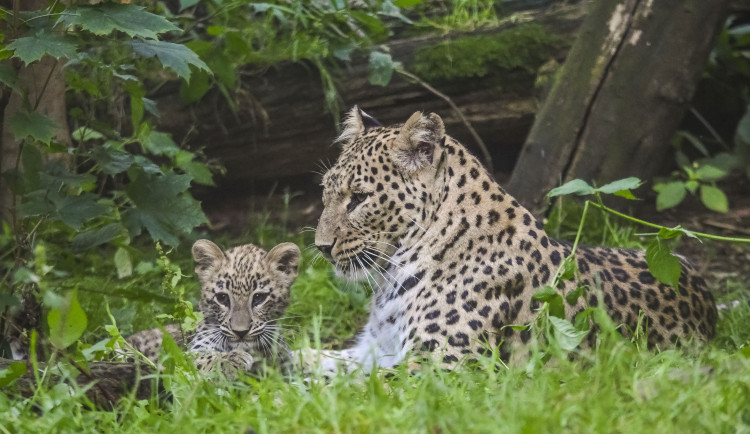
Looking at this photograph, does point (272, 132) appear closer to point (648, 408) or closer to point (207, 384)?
point (207, 384)

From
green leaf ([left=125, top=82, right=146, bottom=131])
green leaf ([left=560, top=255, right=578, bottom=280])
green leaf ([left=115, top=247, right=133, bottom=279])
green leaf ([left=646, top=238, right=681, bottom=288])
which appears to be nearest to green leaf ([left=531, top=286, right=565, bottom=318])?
green leaf ([left=560, top=255, right=578, bottom=280])

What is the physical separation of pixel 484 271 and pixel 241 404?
1.94m

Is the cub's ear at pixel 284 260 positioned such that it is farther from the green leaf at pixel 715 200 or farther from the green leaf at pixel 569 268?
the green leaf at pixel 715 200

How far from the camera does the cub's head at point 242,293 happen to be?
6.34 meters

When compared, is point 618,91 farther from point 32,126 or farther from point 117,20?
point 32,126

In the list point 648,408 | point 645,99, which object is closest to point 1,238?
point 648,408

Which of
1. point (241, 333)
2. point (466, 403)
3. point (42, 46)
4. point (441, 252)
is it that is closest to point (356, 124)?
point (441, 252)

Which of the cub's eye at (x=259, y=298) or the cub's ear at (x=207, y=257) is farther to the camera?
the cub's ear at (x=207, y=257)

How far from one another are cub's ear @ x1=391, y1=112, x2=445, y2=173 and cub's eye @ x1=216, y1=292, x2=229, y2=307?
1.45 metres

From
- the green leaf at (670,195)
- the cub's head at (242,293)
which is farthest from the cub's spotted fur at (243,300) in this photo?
the green leaf at (670,195)

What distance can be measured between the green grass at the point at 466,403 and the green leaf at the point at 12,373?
10 cm

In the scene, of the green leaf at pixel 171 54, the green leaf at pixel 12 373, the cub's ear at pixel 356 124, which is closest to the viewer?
the green leaf at pixel 12 373

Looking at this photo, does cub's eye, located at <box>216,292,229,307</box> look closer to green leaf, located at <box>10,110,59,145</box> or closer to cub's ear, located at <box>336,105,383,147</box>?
cub's ear, located at <box>336,105,383,147</box>

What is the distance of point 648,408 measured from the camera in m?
3.90
